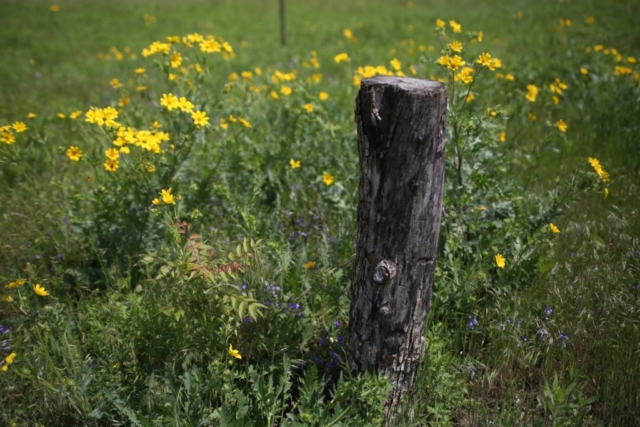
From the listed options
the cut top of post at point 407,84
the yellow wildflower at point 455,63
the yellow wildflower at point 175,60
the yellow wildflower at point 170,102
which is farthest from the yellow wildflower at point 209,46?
the cut top of post at point 407,84

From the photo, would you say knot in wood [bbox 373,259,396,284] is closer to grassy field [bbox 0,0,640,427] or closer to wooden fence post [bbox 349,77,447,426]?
wooden fence post [bbox 349,77,447,426]

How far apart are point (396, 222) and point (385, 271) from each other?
0.61 ft

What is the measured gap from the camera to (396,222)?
5.89 ft

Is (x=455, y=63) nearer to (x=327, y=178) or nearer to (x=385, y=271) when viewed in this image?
(x=327, y=178)

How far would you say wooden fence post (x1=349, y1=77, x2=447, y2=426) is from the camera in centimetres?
170

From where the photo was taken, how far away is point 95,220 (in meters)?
2.85

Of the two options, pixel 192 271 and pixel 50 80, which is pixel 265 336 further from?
pixel 50 80

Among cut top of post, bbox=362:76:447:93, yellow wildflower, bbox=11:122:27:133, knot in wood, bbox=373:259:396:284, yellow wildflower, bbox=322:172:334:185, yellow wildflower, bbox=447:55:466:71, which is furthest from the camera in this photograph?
yellow wildflower, bbox=322:172:334:185

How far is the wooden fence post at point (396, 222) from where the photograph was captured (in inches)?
67.1

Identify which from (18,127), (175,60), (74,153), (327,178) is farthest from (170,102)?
(18,127)

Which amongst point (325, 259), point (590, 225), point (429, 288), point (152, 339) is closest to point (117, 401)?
point (152, 339)

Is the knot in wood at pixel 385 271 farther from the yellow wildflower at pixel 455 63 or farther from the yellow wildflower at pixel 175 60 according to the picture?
the yellow wildflower at pixel 175 60

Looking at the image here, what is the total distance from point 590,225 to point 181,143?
2622 millimetres

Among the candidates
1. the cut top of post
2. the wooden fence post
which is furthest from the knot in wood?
the cut top of post
